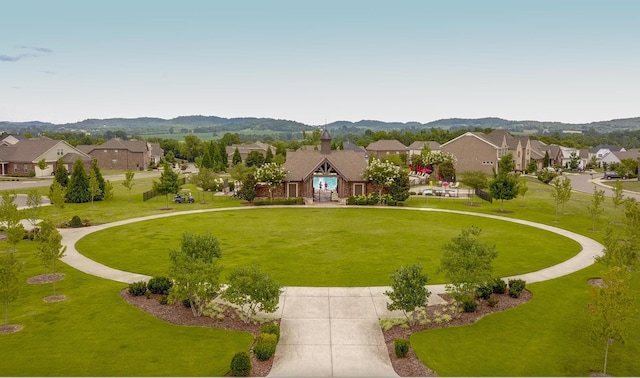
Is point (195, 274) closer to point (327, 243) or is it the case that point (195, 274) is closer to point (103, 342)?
point (103, 342)

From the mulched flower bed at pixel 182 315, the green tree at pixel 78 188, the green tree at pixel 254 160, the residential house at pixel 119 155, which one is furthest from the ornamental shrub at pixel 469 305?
the residential house at pixel 119 155

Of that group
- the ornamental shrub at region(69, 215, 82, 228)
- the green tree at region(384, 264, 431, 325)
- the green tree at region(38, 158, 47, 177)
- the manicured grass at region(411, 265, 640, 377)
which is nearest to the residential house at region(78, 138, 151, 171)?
the green tree at region(38, 158, 47, 177)

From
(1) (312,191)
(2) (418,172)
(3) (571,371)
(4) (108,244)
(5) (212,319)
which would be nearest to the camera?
(3) (571,371)

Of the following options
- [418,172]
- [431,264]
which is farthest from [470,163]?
[431,264]

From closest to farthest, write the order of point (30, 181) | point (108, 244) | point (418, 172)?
1. point (108, 244)
2. point (30, 181)
3. point (418, 172)

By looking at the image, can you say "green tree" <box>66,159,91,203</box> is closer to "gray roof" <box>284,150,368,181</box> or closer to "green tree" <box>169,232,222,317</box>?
"gray roof" <box>284,150,368,181</box>

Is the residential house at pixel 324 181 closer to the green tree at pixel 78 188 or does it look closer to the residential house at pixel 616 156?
the green tree at pixel 78 188

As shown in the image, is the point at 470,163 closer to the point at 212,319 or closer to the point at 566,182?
the point at 566,182
